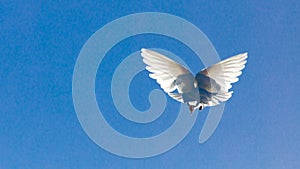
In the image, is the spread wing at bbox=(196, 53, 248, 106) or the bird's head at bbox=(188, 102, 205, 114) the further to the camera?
the bird's head at bbox=(188, 102, 205, 114)

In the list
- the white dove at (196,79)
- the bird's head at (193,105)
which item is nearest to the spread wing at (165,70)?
the white dove at (196,79)

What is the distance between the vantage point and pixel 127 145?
5.77 meters

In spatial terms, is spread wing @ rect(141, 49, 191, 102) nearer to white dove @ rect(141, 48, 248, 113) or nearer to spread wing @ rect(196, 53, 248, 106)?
white dove @ rect(141, 48, 248, 113)

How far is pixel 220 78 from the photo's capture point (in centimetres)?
513

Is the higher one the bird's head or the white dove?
the white dove

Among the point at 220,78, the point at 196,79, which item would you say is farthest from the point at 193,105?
the point at 220,78

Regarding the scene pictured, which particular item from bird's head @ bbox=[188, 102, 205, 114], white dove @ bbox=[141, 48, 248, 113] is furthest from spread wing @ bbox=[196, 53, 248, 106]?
bird's head @ bbox=[188, 102, 205, 114]

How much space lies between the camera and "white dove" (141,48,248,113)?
16.3 feet

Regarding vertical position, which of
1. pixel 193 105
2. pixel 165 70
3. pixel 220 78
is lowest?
pixel 193 105

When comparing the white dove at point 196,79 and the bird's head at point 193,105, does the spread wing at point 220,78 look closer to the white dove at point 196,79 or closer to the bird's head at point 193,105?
Result: the white dove at point 196,79

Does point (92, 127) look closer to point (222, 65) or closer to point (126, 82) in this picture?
point (126, 82)

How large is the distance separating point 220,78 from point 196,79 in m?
0.27

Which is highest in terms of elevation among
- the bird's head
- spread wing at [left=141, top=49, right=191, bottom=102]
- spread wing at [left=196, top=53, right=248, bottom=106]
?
spread wing at [left=141, top=49, right=191, bottom=102]

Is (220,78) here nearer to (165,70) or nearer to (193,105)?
(193,105)
